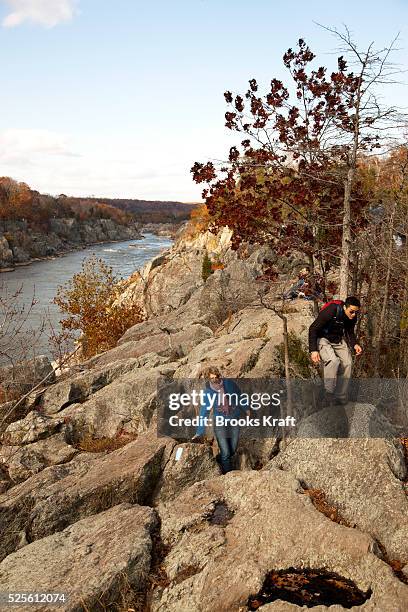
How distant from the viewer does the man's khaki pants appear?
7409mm

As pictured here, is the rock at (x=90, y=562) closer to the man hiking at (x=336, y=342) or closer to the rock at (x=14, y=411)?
the man hiking at (x=336, y=342)

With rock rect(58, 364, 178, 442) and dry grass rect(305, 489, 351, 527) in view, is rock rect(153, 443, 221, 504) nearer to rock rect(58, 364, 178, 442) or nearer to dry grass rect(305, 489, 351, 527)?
dry grass rect(305, 489, 351, 527)

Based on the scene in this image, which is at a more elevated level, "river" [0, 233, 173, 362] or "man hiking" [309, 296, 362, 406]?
"man hiking" [309, 296, 362, 406]

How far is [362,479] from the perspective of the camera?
6.70m

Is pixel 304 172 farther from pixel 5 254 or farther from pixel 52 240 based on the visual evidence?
pixel 52 240

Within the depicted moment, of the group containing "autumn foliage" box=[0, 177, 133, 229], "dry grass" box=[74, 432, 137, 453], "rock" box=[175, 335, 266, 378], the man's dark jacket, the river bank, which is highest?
"autumn foliage" box=[0, 177, 133, 229]

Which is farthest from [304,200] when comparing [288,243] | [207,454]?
[207,454]

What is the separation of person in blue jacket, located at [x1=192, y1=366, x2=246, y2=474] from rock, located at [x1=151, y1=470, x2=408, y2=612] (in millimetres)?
1170

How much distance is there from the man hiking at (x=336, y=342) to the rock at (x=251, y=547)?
1.66 meters

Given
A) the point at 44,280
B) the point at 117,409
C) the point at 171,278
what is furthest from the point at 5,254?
the point at 117,409

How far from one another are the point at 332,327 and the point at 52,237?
9971 centimetres

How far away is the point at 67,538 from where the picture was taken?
6.90 m

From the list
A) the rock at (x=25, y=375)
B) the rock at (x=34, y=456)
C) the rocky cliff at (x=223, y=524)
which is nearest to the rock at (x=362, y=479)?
the rocky cliff at (x=223, y=524)

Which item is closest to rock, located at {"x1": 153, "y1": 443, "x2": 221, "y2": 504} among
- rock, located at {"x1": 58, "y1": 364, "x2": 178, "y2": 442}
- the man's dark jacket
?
the man's dark jacket
